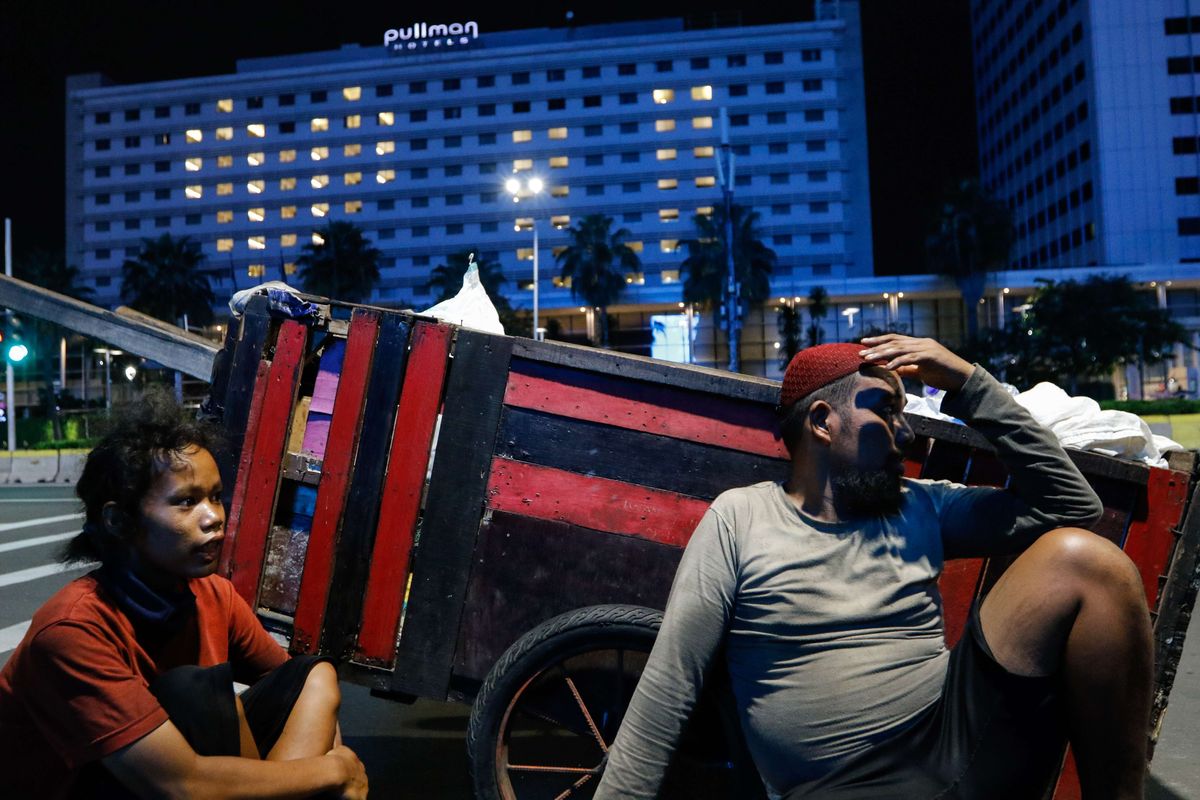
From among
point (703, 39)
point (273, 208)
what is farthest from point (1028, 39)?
point (273, 208)

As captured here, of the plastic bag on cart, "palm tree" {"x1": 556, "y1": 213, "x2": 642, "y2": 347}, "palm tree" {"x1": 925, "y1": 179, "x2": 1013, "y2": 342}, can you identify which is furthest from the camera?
"palm tree" {"x1": 556, "y1": 213, "x2": 642, "y2": 347}

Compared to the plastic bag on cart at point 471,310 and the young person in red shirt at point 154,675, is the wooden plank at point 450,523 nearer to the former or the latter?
the plastic bag on cart at point 471,310

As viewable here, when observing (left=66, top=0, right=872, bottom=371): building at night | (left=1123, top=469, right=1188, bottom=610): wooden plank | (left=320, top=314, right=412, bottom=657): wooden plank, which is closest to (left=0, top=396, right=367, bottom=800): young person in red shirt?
(left=320, top=314, right=412, bottom=657): wooden plank

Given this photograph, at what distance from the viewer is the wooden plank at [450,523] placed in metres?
3.01

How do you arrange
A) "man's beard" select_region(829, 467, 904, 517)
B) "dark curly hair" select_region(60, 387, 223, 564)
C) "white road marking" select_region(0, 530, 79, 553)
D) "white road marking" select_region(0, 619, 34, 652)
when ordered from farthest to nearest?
"white road marking" select_region(0, 530, 79, 553) → "white road marking" select_region(0, 619, 34, 652) → "man's beard" select_region(829, 467, 904, 517) → "dark curly hair" select_region(60, 387, 223, 564)

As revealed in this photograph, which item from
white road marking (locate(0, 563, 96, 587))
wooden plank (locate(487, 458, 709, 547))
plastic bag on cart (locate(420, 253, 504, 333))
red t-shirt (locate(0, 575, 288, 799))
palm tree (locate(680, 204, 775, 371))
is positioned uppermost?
palm tree (locate(680, 204, 775, 371))

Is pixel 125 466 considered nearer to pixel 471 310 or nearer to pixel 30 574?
pixel 471 310

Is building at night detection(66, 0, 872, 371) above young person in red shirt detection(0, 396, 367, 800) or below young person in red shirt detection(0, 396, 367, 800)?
above

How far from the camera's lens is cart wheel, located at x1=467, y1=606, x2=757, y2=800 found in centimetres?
269

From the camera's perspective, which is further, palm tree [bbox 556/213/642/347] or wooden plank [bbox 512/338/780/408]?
palm tree [bbox 556/213/642/347]

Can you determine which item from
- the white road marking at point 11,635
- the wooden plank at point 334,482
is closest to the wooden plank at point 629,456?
the wooden plank at point 334,482

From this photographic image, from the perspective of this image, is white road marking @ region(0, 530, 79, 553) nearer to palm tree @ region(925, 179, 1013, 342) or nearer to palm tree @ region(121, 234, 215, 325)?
palm tree @ region(925, 179, 1013, 342)

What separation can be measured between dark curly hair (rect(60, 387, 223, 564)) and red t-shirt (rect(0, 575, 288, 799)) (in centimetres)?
13

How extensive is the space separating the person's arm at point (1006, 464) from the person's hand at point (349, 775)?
1559mm
